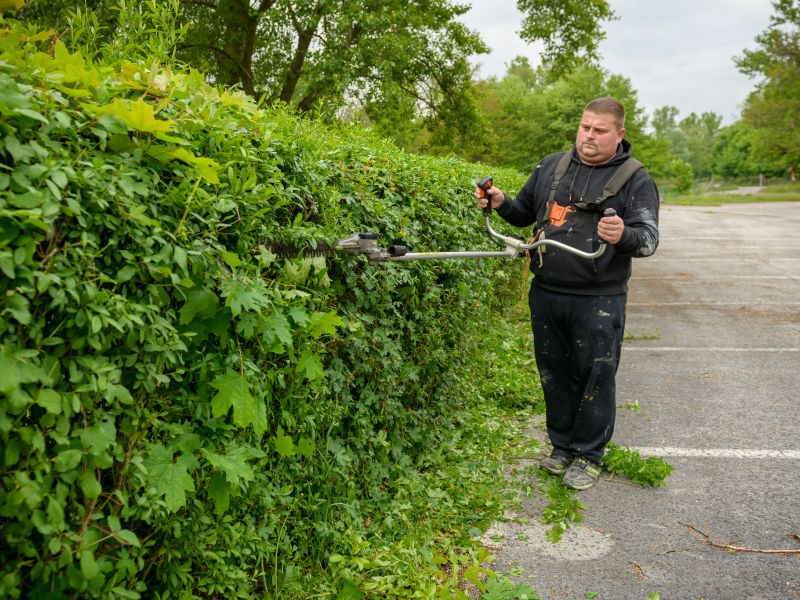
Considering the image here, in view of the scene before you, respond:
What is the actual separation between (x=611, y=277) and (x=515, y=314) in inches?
194

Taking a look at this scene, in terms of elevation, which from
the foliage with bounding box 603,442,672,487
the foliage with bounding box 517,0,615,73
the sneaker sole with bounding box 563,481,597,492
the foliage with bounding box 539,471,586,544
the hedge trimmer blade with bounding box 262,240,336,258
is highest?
the foliage with bounding box 517,0,615,73

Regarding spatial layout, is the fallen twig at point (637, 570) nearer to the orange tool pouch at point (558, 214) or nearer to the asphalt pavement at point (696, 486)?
the asphalt pavement at point (696, 486)

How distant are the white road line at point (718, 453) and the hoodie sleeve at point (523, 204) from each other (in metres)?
1.80

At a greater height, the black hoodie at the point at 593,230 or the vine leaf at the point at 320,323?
the black hoodie at the point at 593,230

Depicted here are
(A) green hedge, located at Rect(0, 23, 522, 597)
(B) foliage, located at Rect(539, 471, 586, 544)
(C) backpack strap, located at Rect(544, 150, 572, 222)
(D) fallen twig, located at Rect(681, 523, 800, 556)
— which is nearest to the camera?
(A) green hedge, located at Rect(0, 23, 522, 597)

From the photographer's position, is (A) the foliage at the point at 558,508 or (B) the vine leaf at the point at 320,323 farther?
(A) the foliage at the point at 558,508

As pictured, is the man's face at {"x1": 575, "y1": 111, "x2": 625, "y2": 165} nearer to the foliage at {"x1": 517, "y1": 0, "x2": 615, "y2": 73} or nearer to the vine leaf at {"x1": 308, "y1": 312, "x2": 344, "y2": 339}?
the vine leaf at {"x1": 308, "y1": 312, "x2": 344, "y2": 339}

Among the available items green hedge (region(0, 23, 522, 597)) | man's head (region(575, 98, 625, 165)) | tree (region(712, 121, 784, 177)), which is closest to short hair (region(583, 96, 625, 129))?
man's head (region(575, 98, 625, 165))

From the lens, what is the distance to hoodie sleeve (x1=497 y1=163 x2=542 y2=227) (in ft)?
15.5

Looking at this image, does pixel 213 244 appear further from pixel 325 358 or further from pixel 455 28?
pixel 455 28

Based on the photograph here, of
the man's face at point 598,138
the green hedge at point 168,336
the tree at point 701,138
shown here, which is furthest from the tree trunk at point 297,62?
the tree at point 701,138

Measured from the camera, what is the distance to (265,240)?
2.56 m

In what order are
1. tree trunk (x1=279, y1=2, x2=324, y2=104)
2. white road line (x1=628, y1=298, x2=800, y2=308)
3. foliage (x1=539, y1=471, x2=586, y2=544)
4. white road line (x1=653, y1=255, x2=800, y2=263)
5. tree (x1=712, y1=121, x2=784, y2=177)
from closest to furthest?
foliage (x1=539, y1=471, x2=586, y2=544)
white road line (x1=628, y1=298, x2=800, y2=308)
tree trunk (x1=279, y1=2, x2=324, y2=104)
white road line (x1=653, y1=255, x2=800, y2=263)
tree (x1=712, y1=121, x2=784, y2=177)

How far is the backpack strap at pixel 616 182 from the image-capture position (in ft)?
13.8
